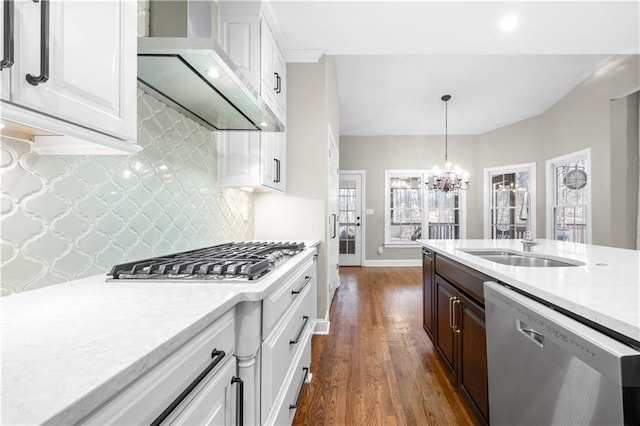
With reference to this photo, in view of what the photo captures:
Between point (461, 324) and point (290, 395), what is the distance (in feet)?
3.32

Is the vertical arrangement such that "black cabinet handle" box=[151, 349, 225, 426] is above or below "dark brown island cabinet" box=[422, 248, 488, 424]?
above

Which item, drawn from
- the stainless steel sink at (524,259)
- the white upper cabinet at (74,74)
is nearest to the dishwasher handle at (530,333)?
the stainless steel sink at (524,259)

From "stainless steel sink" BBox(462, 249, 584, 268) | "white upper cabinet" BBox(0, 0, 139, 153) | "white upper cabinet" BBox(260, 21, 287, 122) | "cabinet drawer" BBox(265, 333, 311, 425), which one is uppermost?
"white upper cabinet" BBox(260, 21, 287, 122)

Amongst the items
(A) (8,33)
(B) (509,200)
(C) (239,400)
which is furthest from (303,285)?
(B) (509,200)

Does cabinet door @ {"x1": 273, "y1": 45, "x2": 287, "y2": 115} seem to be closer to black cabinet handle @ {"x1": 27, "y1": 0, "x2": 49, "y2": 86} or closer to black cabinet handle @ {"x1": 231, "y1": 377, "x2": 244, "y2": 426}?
black cabinet handle @ {"x1": 27, "y1": 0, "x2": 49, "y2": 86}

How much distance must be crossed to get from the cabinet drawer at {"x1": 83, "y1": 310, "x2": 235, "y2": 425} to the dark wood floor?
1214 millimetres

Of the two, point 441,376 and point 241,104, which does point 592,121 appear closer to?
point 441,376

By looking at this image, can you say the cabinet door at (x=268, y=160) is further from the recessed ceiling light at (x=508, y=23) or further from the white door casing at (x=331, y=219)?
the recessed ceiling light at (x=508, y=23)

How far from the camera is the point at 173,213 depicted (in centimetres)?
164

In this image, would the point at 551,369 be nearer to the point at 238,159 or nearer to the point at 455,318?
the point at 455,318

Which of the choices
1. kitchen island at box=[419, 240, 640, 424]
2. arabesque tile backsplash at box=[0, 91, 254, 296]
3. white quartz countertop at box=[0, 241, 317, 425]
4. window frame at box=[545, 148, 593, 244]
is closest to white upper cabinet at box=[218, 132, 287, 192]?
arabesque tile backsplash at box=[0, 91, 254, 296]

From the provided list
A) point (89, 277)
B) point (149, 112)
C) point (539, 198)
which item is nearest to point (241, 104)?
point (149, 112)

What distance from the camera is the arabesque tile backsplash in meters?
0.91

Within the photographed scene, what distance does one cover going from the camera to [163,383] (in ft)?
1.97
